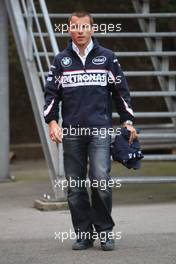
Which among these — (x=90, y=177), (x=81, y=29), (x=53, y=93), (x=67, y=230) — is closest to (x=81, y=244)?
(x=90, y=177)

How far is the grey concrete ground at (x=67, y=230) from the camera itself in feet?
20.1

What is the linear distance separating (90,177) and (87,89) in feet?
2.27

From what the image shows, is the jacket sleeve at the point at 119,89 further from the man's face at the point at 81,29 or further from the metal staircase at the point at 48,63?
the metal staircase at the point at 48,63

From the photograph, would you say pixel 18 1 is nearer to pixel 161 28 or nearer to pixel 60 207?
pixel 60 207

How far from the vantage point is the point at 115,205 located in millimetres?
8859

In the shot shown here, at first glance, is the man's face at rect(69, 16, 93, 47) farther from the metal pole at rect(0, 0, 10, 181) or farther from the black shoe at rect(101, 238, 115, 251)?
the metal pole at rect(0, 0, 10, 181)

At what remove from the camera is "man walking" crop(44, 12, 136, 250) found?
6.26 m

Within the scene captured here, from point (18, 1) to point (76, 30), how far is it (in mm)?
4024

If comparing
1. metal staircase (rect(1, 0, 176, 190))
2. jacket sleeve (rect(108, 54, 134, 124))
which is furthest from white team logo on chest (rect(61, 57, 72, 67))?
metal staircase (rect(1, 0, 176, 190))

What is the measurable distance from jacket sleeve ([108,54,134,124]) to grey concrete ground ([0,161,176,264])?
1.07 meters

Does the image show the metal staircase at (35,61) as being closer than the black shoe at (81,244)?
No

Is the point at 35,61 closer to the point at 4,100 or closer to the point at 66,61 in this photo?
the point at 4,100

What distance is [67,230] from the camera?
7289 millimetres

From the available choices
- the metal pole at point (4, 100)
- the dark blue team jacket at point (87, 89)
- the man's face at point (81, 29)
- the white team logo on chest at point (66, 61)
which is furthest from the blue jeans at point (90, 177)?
the metal pole at point (4, 100)
